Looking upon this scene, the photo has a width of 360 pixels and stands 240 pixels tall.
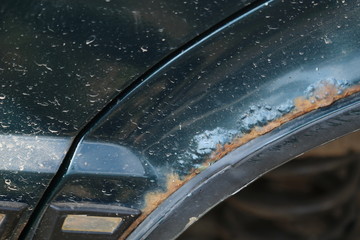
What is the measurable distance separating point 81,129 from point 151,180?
0.18 m

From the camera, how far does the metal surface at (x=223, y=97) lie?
1.16 meters

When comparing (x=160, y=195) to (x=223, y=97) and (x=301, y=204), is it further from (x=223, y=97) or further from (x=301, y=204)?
(x=301, y=204)

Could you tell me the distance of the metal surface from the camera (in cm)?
116

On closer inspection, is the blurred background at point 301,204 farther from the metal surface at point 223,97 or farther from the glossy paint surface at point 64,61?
the glossy paint surface at point 64,61

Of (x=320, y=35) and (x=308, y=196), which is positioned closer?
(x=320, y=35)

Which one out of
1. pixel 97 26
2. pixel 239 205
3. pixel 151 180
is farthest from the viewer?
pixel 239 205

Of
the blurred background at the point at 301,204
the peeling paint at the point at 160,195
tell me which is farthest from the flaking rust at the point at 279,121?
the blurred background at the point at 301,204

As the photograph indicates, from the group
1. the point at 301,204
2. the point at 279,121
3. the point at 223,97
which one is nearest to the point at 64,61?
the point at 223,97

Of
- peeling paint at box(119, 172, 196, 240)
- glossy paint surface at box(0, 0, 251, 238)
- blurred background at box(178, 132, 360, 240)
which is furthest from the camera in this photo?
blurred background at box(178, 132, 360, 240)

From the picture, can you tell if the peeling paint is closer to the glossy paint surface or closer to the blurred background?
the glossy paint surface

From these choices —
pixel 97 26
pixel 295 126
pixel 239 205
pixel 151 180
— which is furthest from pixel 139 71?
pixel 239 205

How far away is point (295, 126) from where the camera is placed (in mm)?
1190

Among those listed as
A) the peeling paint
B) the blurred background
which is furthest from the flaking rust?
the blurred background

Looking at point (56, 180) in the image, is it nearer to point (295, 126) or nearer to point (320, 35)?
point (295, 126)
